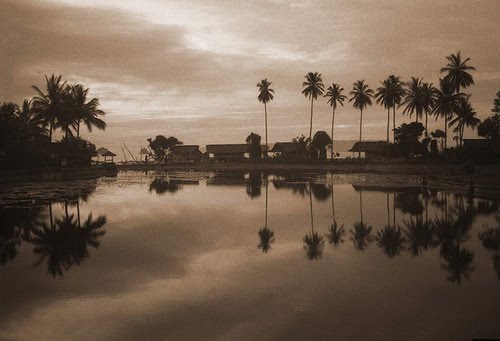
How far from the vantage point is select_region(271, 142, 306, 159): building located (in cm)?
8500

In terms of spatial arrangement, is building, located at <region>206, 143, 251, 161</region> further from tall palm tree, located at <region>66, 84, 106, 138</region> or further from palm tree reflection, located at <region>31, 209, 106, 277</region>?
palm tree reflection, located at <region>31, 209, 106, 277</region>

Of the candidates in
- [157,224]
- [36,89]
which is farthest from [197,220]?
[36,89]

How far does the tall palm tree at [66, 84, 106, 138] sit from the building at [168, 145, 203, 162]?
121 feet

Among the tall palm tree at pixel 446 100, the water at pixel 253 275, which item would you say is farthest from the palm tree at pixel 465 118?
the water at pixel 253 275

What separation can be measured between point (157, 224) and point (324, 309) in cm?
1223

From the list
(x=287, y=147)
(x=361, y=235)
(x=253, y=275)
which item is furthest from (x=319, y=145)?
(x=253, y=275)

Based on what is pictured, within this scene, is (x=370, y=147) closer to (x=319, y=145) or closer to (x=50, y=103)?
(x=319, y=145)

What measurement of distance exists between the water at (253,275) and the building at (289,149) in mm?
63082

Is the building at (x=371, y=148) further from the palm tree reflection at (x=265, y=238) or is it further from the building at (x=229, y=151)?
the palm tree reflection at (x=265, y=238)

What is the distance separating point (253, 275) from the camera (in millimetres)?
11375

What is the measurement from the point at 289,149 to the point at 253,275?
7772 centimetres

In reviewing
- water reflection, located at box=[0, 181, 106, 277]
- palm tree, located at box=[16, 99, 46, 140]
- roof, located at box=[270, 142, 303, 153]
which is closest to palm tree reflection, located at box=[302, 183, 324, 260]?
water reflection, located at box=[0, 181, 106, 277]

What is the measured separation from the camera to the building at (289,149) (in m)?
85.0

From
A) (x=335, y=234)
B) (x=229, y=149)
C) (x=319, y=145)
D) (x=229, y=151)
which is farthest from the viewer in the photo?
(x=229, y=149)
